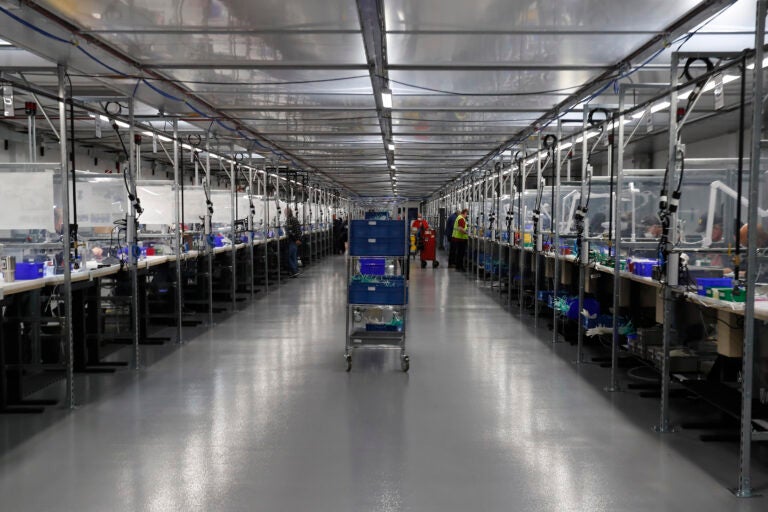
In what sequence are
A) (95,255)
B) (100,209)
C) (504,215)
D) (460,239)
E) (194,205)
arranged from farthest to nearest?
(460,239), (504,215), (194,205), (95,255), (100,209)

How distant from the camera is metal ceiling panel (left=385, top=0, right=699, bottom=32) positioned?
4.37 m

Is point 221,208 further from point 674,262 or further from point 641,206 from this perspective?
point 674,262

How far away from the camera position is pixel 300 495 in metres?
3.38

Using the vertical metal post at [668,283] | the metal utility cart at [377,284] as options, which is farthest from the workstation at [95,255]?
the vertical metal post at [668,283]

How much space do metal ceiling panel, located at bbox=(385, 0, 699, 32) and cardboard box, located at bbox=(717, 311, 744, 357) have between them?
206cm

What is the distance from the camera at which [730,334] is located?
13.2 ft

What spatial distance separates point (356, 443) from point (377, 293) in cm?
226

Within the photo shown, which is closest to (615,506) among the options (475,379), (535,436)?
(535,436)

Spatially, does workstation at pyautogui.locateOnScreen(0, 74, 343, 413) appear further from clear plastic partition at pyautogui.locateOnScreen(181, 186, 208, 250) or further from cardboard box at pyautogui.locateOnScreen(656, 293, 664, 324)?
cardboard box at pyautogui.locateOnScreen(656, 293, 664, 324)

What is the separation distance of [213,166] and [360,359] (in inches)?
523

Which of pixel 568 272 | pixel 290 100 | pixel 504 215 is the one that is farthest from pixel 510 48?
pixel 504 215

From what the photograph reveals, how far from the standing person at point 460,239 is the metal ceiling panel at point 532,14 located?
454 inches

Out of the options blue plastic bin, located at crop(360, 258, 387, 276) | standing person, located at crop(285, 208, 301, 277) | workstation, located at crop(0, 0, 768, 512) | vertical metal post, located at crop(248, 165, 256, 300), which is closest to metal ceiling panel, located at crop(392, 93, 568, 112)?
workstation, located at crop(0, 0, 768, 512)

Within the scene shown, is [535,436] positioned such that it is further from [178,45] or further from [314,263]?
[314,263]
